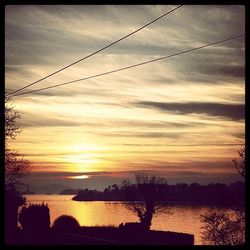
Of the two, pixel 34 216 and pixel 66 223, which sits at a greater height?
pixel 34 216

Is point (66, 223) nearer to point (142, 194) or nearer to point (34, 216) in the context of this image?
point (34, 216)

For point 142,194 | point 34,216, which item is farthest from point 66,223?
point 142,194

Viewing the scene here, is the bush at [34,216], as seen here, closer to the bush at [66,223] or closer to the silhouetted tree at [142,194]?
the bush at [66,223]

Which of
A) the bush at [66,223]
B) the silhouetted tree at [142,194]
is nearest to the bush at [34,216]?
the bush at [66,223]

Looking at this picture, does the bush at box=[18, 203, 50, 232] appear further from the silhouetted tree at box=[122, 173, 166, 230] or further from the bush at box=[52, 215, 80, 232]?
the silhouetted tree at box=[122, 173, 166, 230]

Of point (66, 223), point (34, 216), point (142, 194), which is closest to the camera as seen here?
point (34, 216)

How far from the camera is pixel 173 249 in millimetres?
6363

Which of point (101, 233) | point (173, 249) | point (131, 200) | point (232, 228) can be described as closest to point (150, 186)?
point (131, 200)

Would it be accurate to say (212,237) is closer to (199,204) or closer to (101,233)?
(101,233)

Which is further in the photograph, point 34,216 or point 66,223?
point 66,223

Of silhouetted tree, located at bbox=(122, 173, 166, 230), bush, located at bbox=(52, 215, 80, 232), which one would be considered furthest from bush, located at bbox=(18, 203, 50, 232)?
silhouetted tree, located at bbox=(122, 173, 166, 230)
